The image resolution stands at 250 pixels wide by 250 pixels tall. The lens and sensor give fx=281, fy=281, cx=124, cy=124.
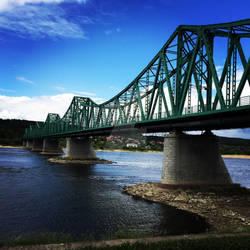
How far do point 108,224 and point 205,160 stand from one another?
15679 mm

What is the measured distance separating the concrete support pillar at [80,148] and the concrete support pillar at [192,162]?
184ft

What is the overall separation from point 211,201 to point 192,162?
19.4 ft

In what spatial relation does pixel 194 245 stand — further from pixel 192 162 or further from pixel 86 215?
pixel 192 162

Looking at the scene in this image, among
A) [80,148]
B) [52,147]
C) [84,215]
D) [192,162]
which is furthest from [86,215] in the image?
[52,147]

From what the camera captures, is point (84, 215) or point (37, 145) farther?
point (37, 145)

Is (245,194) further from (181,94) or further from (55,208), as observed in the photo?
(55,208)

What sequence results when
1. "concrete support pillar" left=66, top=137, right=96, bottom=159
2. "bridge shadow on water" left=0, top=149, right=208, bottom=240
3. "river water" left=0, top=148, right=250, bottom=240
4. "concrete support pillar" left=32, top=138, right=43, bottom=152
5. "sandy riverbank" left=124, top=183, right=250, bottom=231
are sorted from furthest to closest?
"concrete support pillar" left=32, top=138, right=43, bottom=152 → "concrete support pillar" left=66, top=137, right=96, bottom=159 → "sandy riverbank" left=124, top=183, right=250, bottom=231 → "river water" left=0, top=148, right=250, bottom=240 → "bridge shadow on water" left=0, top=149, right=208, bottom=240

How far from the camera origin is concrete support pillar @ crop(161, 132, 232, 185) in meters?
31.2

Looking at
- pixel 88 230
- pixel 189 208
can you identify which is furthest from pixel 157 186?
pixel 88 230

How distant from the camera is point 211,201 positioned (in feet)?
86.3

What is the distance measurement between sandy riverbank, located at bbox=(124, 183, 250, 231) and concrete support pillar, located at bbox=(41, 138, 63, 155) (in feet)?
349

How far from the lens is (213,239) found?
38.9 feet

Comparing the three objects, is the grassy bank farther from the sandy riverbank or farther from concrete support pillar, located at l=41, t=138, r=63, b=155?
concrete support pillar, located at l=41, t=138, r=63, b=155

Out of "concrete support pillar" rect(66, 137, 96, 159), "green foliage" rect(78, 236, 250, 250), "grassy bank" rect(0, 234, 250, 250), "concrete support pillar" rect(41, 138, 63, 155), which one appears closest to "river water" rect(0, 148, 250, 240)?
"grassy bank" rect(0, 234, 250, 250)
